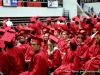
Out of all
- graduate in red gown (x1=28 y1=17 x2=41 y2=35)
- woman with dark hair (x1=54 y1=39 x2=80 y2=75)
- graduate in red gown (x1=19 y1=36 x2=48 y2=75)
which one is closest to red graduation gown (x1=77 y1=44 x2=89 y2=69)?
woman with dark hair (x1=54 y1=39 x2=80 y2=75)

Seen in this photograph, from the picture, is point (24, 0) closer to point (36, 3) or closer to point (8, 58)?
point (36, 3)

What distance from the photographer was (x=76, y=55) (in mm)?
5570

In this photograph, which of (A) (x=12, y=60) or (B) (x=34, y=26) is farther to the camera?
(B) (x=34, y=26)

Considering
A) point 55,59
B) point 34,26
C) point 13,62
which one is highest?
point 34,26

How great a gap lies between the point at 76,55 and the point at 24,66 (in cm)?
112

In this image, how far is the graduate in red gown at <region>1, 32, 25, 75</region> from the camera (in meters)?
5.31

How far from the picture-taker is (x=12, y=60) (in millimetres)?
5320

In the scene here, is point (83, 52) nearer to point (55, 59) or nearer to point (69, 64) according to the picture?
point (55, 59)

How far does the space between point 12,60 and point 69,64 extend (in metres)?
1.17

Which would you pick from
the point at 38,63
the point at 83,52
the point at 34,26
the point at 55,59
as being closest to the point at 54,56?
the point at 55,59

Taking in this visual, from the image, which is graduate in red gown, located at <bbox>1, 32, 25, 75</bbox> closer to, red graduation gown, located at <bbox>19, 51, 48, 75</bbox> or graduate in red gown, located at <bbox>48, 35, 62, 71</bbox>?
red graduation gown, located at <bbox>19, 51, 48, 75</bbox>

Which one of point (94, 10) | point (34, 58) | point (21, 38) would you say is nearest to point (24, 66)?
point (34, 58)

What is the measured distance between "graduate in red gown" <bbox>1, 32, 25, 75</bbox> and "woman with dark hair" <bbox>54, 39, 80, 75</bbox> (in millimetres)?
755

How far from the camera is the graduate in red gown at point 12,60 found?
531cm
